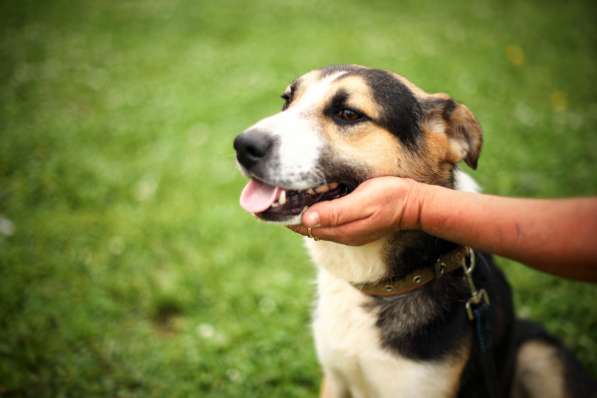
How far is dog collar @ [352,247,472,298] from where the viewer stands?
2.38m

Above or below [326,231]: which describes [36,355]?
below

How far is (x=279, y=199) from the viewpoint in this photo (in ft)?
7.14

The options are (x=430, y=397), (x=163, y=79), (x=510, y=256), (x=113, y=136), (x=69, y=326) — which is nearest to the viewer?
(x=510, y=256)

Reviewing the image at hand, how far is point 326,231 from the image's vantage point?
2041mm

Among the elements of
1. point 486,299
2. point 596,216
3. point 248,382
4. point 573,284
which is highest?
point 596,216

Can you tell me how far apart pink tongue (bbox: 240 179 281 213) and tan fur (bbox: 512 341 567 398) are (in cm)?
213

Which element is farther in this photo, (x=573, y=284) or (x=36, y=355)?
(x=573, y=284)

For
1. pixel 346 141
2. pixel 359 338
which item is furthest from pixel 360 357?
pixel 346 141

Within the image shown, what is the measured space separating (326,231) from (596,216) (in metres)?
1.08

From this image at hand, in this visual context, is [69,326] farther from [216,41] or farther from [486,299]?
[216,41]

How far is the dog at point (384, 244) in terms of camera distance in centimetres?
220

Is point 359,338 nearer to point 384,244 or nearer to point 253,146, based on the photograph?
point 384,244

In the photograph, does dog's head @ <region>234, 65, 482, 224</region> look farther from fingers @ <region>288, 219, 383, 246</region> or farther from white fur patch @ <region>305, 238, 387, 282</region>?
white fur patch @ <region>305, 238, 387, 282</region>

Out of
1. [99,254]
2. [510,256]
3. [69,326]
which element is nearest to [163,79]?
[99,254]
